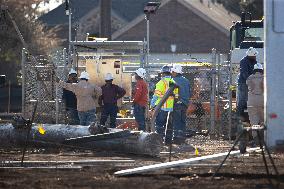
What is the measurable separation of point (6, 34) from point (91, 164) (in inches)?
1406

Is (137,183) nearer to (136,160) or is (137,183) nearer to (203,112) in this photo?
(136,160)

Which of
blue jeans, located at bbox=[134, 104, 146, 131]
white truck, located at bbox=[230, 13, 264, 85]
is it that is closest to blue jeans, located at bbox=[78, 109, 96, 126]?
blue jeans, located at bbox=[134, 104, 146, 131]

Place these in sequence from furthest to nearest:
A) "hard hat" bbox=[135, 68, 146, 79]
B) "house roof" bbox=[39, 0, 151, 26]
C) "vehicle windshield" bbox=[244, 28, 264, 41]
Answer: "house roof" bbox=[39, 0, 151, 26]
"vehicle windshield" bbox=[244, 28, 264, 41]
"hard hat" bbox=[135, 68, 146, 79]

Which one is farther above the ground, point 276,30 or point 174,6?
point 174,6

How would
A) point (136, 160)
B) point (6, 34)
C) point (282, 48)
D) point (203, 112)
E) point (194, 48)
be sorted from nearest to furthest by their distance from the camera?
point (282, 48), point (136, 160), point (203, 112), point (6, 34), point (194, 48)

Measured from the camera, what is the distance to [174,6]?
62844mm

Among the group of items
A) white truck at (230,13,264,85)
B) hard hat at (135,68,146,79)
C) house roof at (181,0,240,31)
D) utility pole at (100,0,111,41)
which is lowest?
hard hat at (135,68,146,79)

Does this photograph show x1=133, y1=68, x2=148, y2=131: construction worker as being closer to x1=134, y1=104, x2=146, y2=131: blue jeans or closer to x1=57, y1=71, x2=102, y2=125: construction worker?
x1=134, y1=104, x2=146, y2=131: blue jeans

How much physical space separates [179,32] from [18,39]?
15666 millimetres

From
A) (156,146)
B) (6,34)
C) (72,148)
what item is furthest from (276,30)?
(6,34)

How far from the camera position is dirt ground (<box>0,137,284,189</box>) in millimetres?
12250

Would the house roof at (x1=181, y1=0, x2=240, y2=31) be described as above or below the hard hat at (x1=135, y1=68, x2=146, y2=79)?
above

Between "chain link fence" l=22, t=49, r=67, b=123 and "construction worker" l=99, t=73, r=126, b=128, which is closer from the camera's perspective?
"construction worker" l=99, t=73, r=126, b=128

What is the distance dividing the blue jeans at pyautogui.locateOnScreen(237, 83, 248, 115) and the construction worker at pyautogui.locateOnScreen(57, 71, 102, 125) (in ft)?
12.2
